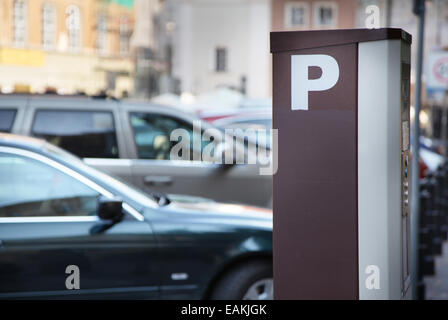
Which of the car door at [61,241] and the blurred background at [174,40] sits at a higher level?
the blurred background at [174,40]

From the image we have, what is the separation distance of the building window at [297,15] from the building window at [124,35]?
1015 centimetres

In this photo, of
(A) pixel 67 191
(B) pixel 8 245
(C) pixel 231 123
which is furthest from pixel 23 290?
(C) pixel 231 123

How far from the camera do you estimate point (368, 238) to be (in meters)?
3.28

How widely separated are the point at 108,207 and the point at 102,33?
156ft

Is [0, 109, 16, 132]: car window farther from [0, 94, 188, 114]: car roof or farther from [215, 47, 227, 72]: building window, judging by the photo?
[215, 47, 227, 72]: building window

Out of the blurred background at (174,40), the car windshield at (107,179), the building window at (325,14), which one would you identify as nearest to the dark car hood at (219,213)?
the car windshield at (107,179)

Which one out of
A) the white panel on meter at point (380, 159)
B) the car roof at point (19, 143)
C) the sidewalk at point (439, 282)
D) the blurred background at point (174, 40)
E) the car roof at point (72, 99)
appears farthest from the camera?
the blurred background at point (174, 40)

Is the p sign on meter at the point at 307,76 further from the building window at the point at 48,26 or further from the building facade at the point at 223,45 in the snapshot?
the building facade at the point at 223,45

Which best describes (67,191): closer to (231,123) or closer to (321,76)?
(321,76)

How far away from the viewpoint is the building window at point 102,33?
50.9 meters

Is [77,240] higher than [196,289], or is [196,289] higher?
[77,240]

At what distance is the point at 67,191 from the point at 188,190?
3.44 metres

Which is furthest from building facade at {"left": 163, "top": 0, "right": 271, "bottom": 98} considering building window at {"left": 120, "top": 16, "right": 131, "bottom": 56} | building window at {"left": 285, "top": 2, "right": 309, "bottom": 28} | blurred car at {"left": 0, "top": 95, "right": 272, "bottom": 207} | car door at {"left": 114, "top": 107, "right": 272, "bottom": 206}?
blurred car at {"left": 0, "top": 95, "right": 272, "bottom": 207}

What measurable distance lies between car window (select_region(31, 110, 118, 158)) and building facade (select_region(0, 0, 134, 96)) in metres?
33.5
